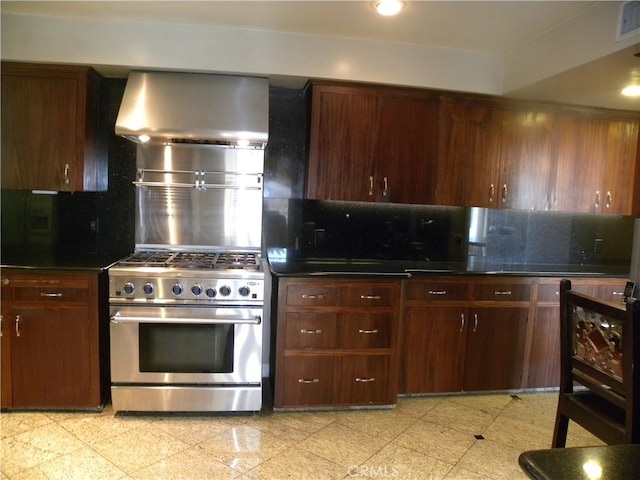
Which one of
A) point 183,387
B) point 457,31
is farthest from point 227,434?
point 457,31

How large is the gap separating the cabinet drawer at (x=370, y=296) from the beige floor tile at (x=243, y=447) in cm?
92

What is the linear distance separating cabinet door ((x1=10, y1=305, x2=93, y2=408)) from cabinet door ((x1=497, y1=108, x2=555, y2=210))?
3062mm

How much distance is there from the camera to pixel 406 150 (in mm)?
3074

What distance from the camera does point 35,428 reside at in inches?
98.0

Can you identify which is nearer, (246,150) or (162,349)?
(162,349)

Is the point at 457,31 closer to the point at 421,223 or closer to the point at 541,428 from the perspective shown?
the point at 421,223

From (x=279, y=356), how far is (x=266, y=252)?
88cm

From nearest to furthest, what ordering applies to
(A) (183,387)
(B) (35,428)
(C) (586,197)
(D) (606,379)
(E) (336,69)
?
(D) (606,379), (B) (35,428), (A) (183,387), (E) (336,69), (C) (586,197)

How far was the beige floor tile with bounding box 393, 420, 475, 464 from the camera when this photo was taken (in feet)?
7.88

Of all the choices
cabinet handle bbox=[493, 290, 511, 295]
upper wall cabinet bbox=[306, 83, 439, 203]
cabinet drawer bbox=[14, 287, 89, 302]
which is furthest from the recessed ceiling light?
cabinet drawer bbox=[14, 287, 89, 302]

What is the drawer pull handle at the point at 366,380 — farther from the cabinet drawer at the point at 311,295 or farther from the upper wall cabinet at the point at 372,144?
the upper wall cabinet at the point at 372,144

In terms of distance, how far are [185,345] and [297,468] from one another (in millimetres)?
995

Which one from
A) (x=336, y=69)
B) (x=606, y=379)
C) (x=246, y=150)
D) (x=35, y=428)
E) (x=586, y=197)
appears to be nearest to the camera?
(x=606, y=379)

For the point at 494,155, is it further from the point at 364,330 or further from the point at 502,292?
the point at 364,330
